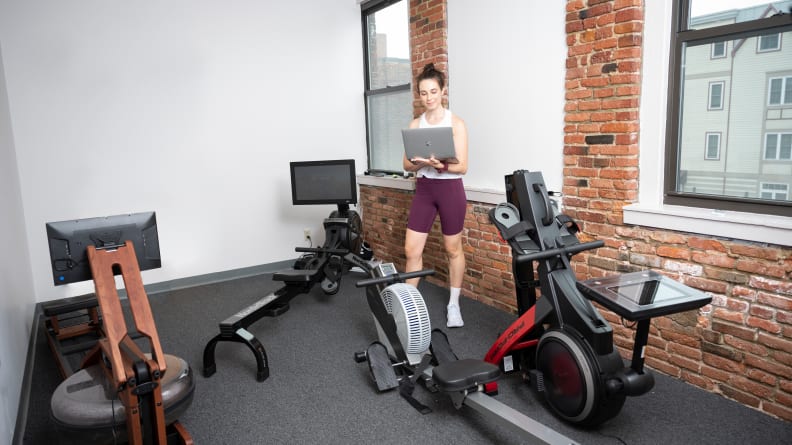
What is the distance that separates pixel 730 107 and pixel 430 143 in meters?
1.60

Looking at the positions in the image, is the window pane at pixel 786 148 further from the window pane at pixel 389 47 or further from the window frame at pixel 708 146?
the window pane at pixel 389 47

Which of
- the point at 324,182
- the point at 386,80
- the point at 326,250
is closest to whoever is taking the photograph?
the point at 326,250

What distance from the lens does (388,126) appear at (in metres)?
5.45

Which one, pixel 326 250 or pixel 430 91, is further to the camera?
pixel 326 250

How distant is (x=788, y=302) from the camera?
7.80ft

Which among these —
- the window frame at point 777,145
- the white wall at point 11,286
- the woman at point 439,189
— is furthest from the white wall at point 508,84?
the white wall at point 11,286

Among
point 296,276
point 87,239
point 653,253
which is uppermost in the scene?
point 87,239

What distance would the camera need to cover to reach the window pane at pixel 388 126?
5.16 meters

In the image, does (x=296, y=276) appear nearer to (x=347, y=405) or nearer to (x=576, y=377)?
(x=347, y=405)

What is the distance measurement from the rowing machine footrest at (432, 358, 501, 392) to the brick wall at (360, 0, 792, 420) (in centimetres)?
110

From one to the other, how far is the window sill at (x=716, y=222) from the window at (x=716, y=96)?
0.52m

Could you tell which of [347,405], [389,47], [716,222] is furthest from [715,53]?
[389,47]

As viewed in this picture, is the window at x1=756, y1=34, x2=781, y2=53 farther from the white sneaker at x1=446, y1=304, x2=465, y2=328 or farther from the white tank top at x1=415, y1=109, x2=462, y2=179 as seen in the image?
the white sneaker at x1=446, y1=304, x2=465, y2=328

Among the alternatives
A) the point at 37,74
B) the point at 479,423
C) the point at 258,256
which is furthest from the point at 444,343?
the point at 37,74
